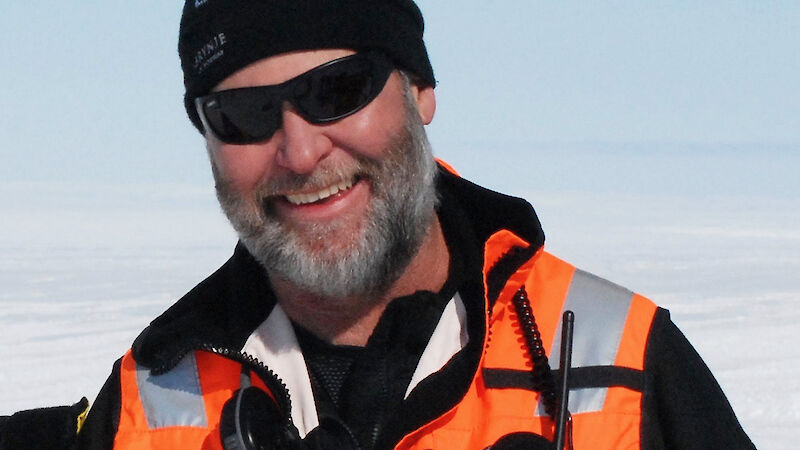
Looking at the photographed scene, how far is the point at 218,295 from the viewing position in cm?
239

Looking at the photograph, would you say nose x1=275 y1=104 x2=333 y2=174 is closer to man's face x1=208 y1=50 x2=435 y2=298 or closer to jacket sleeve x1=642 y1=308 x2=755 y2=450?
man's face x1=208 y1=50 x2=435 y2=298

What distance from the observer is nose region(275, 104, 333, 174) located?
85.1 inches

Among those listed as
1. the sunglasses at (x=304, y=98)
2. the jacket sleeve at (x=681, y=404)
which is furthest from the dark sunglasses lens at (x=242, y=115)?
the jacket sleeve at (x=681, y=404)

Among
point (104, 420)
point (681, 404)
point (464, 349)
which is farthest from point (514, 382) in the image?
point (104, 420)

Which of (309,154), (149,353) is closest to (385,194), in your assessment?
(309,154)

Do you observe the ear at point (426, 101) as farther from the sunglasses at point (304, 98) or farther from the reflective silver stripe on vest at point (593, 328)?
the reflective silver stripe on vest at point (593, 328)

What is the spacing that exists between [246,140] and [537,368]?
697mm

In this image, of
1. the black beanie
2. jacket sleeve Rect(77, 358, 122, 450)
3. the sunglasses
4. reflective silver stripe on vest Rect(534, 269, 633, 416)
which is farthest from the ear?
jacket sleeve Rect(77, 358, 122, 450)

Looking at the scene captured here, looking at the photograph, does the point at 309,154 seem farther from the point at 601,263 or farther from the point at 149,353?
the point at 601,263

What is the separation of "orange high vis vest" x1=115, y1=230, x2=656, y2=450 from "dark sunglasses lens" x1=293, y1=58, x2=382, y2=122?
0.37 meters

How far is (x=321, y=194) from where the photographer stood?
2.21m

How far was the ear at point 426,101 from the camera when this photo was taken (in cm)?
242

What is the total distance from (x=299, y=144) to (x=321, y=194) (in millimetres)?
108

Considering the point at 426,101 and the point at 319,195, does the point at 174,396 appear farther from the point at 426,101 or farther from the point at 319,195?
the point at 426,101
